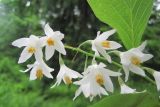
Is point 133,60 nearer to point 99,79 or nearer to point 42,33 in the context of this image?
point 99,79

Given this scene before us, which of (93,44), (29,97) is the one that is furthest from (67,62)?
(93,44)

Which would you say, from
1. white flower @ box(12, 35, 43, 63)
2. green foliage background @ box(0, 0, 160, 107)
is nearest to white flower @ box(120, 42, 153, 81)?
white flower @ box(12, 35, 43, 63)

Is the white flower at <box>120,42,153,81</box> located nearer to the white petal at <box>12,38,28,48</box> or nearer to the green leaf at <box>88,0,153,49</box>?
the green leaf at <box>88,0,153,49</box>

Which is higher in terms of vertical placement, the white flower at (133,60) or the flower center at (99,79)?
the white flower at (133,60)

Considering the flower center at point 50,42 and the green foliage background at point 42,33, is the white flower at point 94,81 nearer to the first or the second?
the flower center at point 50,42

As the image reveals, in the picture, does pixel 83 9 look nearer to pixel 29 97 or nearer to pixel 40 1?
pixel 40 1

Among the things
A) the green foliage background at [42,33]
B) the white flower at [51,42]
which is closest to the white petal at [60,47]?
the white flower at [51,42]
